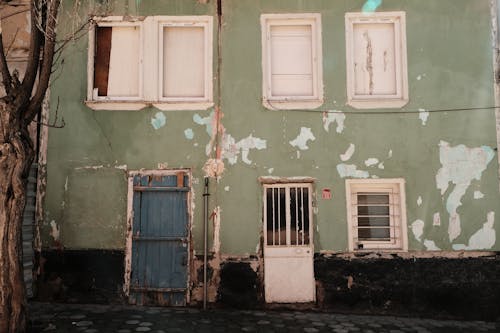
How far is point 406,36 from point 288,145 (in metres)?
3.01

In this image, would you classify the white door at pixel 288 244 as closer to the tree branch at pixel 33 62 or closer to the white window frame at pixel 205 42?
the white window frame at pixel 205 42

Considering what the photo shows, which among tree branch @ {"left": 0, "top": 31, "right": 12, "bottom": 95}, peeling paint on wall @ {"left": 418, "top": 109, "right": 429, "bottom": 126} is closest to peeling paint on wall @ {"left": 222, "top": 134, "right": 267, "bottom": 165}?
peeling paint on wall @ {"left": 418, "top": 109, "right": 429, "bottom": 126}

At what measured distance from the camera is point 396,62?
8.88m

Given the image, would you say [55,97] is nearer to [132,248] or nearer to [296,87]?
[132,248]

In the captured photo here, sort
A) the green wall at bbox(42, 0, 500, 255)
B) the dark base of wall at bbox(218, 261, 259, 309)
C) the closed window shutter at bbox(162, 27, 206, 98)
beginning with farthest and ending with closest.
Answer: the closed window shutter at bbox(162, 27, 206, 98)
the green wall at bbox(42, 0, 500, 255)
the dark base of wall at bbox(218, 261, 259, 309)

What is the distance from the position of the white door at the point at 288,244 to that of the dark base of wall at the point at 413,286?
293mm

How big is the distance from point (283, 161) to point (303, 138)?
57 cm

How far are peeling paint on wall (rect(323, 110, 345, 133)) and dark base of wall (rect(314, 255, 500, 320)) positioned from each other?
241 cm

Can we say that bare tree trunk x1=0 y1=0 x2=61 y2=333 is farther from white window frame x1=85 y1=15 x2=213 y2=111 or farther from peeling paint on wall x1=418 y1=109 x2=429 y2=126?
peeling paint on wall x1=418 y1=109 x2=429 y2=126

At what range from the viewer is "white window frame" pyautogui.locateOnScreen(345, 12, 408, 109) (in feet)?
28.5

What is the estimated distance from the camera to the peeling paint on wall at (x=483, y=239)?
8.39m

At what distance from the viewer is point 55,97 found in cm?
885

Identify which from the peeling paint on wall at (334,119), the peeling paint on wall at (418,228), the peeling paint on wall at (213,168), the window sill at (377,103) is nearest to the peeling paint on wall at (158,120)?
the peeling paint on wall at (213,168)

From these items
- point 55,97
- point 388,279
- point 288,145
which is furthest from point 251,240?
point 55,97
